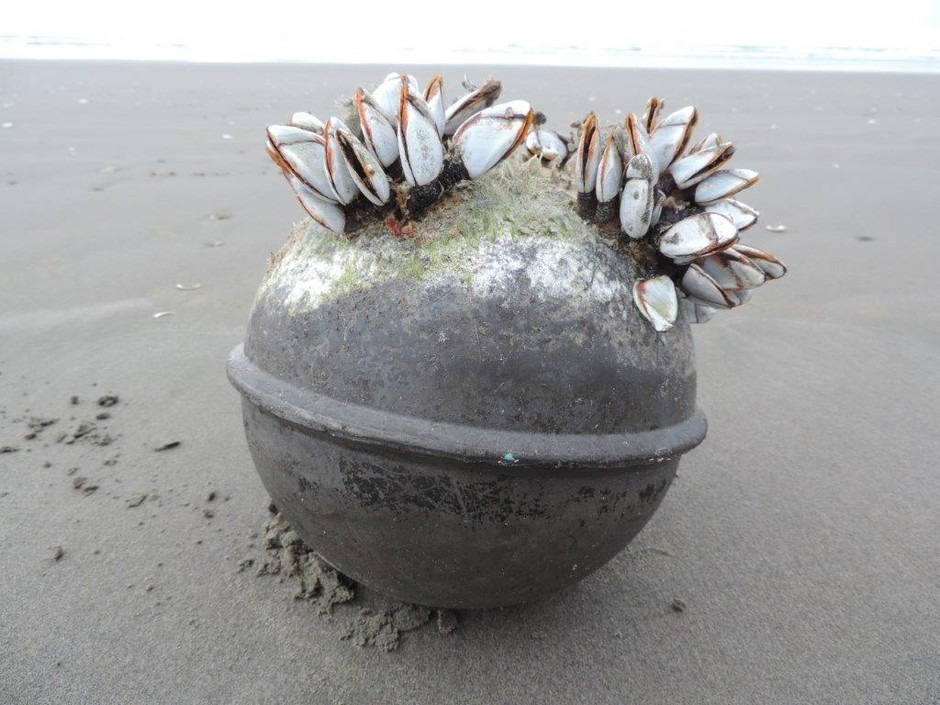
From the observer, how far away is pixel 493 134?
6.32ft

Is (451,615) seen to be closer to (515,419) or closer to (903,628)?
(515,419)

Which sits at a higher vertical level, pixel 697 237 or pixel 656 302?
pixel 697 237

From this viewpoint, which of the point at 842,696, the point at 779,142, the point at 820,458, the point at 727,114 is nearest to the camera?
the point at 842,696

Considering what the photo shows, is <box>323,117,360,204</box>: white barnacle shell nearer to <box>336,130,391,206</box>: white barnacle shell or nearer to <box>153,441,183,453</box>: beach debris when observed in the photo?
<box>336,130,391,206</box>: white barnacle shell

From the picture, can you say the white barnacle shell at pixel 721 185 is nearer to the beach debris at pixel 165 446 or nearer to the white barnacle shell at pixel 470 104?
the white barnacle shell at pixel 470 104

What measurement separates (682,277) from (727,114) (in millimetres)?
10871

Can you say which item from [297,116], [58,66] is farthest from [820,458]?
[58,66]

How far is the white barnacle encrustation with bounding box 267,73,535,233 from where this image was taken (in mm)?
1876

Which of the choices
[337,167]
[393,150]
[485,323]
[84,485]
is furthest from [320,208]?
[84,485]

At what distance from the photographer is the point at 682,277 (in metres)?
2.14

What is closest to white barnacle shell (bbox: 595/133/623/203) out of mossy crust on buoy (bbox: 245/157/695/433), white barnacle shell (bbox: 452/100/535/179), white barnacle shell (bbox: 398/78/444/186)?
mossy crust on buoy (bbox: 245/157/695/433)

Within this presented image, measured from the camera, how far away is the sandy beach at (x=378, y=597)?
2.28 m

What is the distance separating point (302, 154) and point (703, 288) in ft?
3.76

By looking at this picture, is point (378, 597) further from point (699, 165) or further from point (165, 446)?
point (699, 165)
